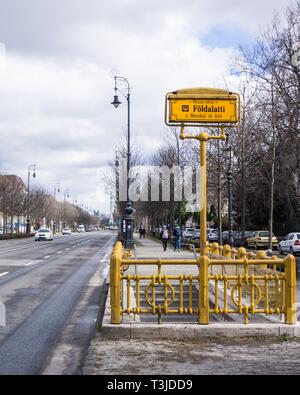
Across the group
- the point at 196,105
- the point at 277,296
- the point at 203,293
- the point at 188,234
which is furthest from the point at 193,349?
the point at 188,234

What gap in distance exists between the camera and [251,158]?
34344mm

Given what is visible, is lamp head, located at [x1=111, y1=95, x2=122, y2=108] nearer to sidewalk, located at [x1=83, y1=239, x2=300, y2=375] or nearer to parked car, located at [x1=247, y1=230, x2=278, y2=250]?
parked car, located at [x1=247, y1=230, x2=278, y2=250]

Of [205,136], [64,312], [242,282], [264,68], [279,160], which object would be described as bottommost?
[64,312]

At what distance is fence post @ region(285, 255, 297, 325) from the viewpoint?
348 inches

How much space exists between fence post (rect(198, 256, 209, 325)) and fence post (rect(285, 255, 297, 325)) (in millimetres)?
1246

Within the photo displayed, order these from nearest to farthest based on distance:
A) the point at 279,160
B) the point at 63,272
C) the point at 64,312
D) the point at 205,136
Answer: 1. the point at 205,136
2. the point at 64,312
3. the point at 63,272
4. the point at 279,160

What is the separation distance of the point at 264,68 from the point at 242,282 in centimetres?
1893

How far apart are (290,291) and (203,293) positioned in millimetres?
1367

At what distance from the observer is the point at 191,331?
8.53m

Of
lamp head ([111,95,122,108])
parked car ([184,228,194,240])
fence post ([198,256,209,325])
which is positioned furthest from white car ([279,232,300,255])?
parked car ([184,228,194,240])

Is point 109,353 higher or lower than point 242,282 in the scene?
lower

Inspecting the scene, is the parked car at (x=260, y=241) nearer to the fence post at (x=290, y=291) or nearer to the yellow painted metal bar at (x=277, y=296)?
the yellow painted metal bar at (x=277, y=296)
